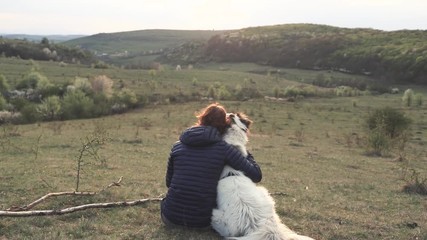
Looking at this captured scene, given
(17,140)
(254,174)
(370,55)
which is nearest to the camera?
(254,174)

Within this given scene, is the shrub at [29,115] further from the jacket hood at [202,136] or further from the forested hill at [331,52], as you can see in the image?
the forested hill at [331,52]

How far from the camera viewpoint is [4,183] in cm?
1224

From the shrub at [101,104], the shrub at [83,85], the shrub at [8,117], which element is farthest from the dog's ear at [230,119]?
the shrub at [83,85]

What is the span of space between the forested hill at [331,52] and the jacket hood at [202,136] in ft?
282

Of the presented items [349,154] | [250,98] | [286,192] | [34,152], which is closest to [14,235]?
[286,192]

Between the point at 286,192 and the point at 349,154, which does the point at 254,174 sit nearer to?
the point at 286,192

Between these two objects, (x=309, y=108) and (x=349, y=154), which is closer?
(x=349, y=154)

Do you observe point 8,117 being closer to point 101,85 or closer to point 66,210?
point 101,85

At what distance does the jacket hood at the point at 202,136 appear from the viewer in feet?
24.3

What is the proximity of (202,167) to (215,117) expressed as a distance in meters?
Answer: 0.77

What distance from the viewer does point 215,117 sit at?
24.8 feet

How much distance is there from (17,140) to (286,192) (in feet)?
52.8

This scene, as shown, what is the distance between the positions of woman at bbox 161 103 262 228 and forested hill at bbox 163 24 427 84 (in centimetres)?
8585

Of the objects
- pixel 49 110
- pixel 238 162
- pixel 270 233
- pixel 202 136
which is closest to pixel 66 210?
pixel 202 136
